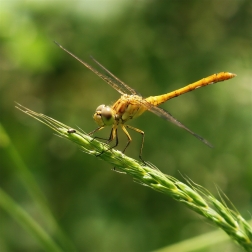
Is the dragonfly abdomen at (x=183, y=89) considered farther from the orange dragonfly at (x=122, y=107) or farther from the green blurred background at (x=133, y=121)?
the green blurred background at (x=133, y=121)

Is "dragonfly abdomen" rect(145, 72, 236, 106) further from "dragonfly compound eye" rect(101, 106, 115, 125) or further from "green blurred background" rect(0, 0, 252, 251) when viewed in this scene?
"green blurred background" rect(0, 0, 252, 251)

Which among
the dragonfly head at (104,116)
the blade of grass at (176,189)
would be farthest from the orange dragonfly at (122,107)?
the blade of grass at (176,189)

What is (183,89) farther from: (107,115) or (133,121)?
(133,121)

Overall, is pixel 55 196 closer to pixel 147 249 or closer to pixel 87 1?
pixel 147 249

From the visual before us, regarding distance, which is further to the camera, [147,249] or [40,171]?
[40,171]

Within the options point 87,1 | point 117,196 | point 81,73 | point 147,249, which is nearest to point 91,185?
point 117,196

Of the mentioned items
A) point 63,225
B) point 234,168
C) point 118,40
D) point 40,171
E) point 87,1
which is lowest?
point 63,225

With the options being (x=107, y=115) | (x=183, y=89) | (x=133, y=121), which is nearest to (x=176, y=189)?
(x=107, y=115)

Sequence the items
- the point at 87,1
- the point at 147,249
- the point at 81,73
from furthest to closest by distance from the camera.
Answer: the point at 81,73
the point at 147,249
the point at 87,1
